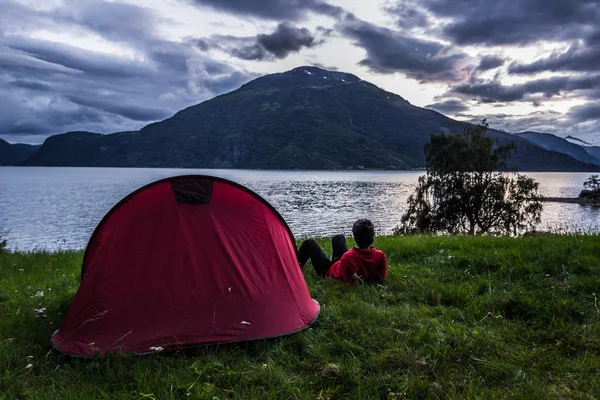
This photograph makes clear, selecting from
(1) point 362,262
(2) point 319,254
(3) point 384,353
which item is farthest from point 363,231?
(3) point 384,353

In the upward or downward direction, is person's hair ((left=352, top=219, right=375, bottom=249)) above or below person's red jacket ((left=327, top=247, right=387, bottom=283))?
above

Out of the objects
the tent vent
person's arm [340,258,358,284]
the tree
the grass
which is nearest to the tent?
the tent vent

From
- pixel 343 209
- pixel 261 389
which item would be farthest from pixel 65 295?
pixel 343 209

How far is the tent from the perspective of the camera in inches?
182

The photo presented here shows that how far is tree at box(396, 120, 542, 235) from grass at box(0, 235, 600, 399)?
30452 millimetres

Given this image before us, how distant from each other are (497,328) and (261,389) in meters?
3.17

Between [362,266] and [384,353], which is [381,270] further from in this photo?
[384,353]

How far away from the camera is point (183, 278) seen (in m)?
4.88

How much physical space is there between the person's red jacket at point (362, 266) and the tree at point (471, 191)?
29858mm

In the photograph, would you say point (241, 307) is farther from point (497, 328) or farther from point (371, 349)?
point (497, 328)

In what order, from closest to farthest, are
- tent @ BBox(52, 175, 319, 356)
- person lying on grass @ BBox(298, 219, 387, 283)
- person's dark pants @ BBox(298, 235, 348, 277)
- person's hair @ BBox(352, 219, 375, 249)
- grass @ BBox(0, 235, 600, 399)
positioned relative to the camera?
grass @ BBox(0, 235, 600, 399), tent @ BBox(52, 175, 319, 356), person's hair @ BBox(352, 219, 375, 249), person lying on grass @ BBox(298, 219, 387, 283), person's dark pants @ BBox(298, 235, 348, 277)

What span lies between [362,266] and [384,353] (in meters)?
2.77

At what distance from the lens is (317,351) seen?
442 centimetres

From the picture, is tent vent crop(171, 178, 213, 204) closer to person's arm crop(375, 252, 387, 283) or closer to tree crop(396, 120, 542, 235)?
person's arm crop(375, 252, 387, 283)
